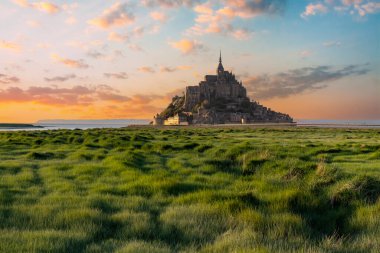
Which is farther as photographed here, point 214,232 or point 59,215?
point 59,215

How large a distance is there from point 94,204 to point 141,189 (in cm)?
224

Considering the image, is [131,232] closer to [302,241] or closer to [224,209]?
[224,209]

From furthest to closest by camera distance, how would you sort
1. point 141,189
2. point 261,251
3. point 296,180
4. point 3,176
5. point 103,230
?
point 3,176
point 296,180
point 141,189
point 103,230
point 261,251

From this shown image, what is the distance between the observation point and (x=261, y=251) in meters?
5.38

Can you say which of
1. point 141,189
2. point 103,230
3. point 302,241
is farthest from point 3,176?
point 302,241

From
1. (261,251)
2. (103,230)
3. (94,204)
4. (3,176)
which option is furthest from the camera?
(3,176)

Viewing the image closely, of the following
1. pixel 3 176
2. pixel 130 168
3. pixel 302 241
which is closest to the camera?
pixel 302 241

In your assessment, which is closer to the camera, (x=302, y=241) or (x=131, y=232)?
(x=302, y=241)

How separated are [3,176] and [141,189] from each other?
6184mm

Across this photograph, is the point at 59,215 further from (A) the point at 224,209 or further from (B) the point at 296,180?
(B) the point at 296,180

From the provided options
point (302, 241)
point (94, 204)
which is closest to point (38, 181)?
point (94, 204)

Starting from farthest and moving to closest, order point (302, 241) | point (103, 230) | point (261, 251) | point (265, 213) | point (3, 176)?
point (3, 176), point (265, 213), point (103, 230), point (302, 241), point (261, 251)

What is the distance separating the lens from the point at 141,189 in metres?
11.1

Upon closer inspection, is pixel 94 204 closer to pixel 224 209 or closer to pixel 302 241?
pixel 224 209
